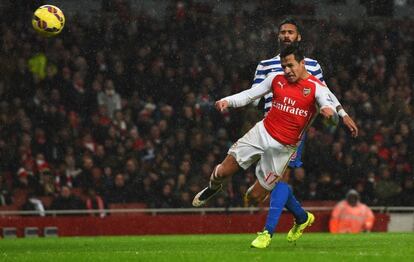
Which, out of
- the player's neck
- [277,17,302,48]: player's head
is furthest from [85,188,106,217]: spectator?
the player's neck

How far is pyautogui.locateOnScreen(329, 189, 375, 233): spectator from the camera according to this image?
17.9 m

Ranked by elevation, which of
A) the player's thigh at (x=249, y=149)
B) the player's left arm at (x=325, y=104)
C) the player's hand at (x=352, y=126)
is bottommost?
the player's thigh at (x=249, y=149)

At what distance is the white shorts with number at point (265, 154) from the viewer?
33.8 ft

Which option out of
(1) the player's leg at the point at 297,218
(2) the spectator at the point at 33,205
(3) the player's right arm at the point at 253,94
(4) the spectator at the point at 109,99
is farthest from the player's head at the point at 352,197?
(3) the player's right arm at the point at 253,94

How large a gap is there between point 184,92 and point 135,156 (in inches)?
94.1

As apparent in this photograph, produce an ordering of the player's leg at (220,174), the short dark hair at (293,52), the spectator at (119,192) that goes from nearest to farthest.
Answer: the short dark hair at (293,52)
the player's leg at (220,174)
the spectator at (119,192)

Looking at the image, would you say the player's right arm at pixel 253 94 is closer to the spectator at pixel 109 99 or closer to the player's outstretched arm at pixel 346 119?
the player's outstretched arm at pixel 346 119

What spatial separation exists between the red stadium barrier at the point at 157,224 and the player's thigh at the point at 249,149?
7.32m

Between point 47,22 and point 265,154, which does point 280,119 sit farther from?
point 47,22

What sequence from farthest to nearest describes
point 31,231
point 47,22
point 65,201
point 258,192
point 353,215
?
point 353,215 → point 65,201 → point 31,231 → point 47,22 → point 258,192

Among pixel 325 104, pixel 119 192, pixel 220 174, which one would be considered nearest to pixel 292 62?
pixel 325 104

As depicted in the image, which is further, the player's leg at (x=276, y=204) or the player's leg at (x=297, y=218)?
the player's leg at (x=297, y=218)

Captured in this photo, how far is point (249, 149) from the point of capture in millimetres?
10375

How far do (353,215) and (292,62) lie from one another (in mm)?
8260
